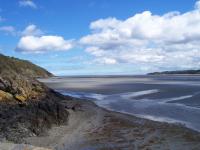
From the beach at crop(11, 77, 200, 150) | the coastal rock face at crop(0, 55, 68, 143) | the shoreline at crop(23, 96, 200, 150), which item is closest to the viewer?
the beach at crop(11, 77, 200, 150)

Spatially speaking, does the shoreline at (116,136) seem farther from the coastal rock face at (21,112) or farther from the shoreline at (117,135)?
the coastal rock face at (21,112)

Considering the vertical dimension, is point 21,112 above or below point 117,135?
above

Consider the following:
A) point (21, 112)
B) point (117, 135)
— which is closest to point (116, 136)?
point (117, 135)

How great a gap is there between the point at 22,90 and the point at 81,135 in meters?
12.3

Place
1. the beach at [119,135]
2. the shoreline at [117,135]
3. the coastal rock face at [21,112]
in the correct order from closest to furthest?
the beach at [119,135], the shoreline at [117,135], the coastal rock face at [21,112]

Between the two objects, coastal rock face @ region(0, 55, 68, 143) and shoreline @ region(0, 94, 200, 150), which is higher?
coastal rock face @ region(0, 55, 68, 143)

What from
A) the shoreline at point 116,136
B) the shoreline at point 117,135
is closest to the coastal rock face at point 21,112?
the shoreline at point 116,136

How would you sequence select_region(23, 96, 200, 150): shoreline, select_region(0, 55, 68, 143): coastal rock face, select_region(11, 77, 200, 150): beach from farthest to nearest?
select_region(0, 55, 68, 143): coastal rock face
select_region(23, 96, 200, 150): shoreline
select_region(11, 77, 200, 150): beach

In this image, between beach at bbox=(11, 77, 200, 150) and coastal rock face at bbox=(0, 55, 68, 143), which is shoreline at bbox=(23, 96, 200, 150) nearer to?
beach at bbox=(11, 77, 200, 150)

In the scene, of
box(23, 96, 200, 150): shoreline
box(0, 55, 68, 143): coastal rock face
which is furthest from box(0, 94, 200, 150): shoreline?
box(0, 55, 68, 143): coastal rock face

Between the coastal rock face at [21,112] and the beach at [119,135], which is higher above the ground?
the coastal rock face at [21,112]

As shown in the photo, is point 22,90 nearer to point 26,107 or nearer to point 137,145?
point 26,107

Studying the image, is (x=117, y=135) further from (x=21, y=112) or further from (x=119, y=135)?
(x=21, y=112)

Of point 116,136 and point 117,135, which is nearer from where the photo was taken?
point 116,136
